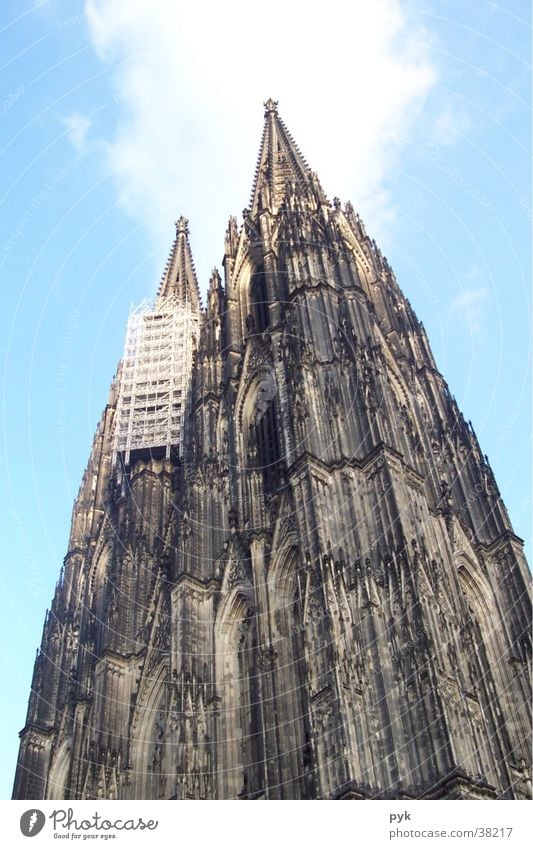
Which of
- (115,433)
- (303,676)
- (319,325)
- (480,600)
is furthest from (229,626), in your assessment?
(115,433)

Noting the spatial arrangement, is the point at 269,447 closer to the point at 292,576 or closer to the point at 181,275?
the point at 292,576

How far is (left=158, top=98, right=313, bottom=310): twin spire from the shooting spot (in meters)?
44.5

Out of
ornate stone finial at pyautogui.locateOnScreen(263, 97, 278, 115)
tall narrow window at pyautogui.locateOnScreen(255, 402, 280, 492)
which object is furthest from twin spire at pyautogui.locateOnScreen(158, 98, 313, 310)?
tall narrow window at pyautogui.locateOnScreen(255, 402, 280, 492)

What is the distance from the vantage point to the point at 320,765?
740 inches

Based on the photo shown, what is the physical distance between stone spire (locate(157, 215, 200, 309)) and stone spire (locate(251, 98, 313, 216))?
833 cm

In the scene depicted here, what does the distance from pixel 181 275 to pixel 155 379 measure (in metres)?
14.4

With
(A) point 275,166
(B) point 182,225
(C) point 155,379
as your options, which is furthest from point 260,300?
(B) point 182,225

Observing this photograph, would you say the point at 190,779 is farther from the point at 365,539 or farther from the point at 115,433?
the point at 115,433

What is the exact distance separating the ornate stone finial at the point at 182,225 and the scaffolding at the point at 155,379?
1288cm
